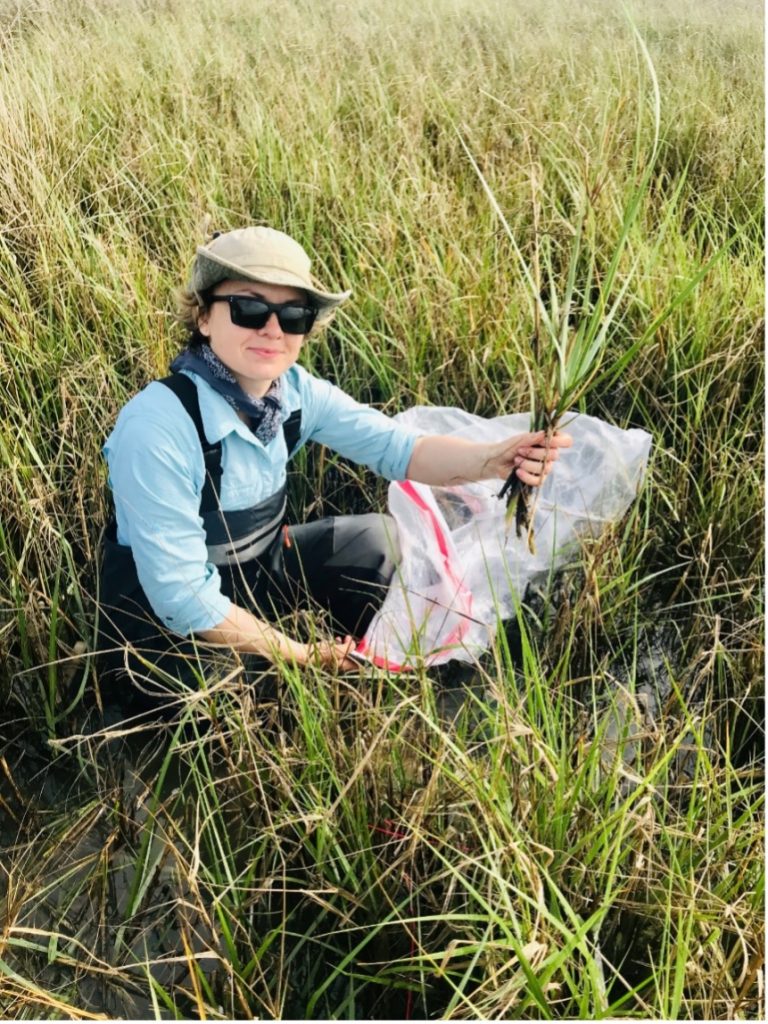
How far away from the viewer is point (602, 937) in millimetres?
1327

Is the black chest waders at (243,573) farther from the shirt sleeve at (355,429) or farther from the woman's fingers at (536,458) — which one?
the woman's fingers at (536,458)

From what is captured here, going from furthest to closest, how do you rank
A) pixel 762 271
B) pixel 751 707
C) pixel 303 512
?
pixel 762 271 → pixel 303 512 → pixel 751 707

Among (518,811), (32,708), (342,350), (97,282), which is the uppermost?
(97,282)

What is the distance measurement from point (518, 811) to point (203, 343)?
3.59ft

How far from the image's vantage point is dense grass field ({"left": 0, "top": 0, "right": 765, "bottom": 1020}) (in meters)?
1.26

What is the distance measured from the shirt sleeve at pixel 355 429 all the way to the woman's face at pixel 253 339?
11.8 inches

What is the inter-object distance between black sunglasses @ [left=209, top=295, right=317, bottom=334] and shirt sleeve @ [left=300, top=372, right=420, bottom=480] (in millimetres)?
306

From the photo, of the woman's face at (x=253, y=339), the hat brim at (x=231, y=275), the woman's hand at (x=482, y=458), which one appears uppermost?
the hat brim at (x=231, y=275)

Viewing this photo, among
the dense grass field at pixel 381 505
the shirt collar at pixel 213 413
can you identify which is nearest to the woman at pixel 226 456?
the shirt collar at pixel 213 413

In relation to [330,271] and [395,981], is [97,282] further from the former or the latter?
[395,981]

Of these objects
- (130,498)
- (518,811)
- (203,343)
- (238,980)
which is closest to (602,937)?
(518,811)

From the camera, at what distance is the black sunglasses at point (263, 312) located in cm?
161

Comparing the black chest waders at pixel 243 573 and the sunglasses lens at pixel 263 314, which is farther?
the black chest waders at pixel 243 573

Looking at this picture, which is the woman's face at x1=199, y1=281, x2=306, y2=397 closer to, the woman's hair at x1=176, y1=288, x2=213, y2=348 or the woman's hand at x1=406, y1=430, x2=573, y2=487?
the woman's hair at x1=176, y1=288, x2=213, y2=348
